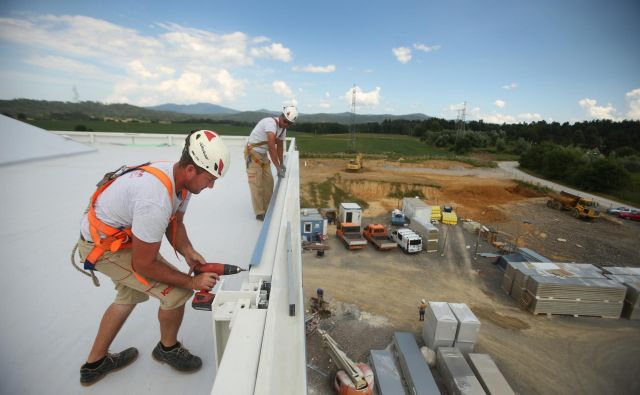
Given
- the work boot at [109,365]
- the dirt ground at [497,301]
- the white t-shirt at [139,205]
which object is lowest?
the dirt ground at [497,301]

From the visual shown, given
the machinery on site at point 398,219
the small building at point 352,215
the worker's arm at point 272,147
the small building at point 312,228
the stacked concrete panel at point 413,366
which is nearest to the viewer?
the worker's arm at point 272,147

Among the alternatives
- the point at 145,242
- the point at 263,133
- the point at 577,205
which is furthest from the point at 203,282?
the point at 577,205

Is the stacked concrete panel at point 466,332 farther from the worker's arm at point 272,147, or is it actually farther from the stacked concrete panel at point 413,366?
the worker's arm at point 272,147

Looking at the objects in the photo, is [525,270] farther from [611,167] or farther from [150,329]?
[611,167]

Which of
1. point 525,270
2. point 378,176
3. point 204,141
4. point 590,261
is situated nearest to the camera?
point 204,141

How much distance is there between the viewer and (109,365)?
1.86 metres

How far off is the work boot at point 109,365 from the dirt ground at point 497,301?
7.13 metres

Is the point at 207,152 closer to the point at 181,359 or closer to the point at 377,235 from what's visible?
the point at 181,359

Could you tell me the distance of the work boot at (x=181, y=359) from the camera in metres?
1.88

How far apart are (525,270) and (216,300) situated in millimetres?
13930

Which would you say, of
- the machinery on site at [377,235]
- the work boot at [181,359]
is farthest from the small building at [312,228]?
the work boot at [181,359]

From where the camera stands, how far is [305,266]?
13.9 meters

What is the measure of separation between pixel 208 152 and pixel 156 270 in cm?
71

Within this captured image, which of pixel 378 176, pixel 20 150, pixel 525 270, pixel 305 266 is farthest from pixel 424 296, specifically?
pixel 378 176
